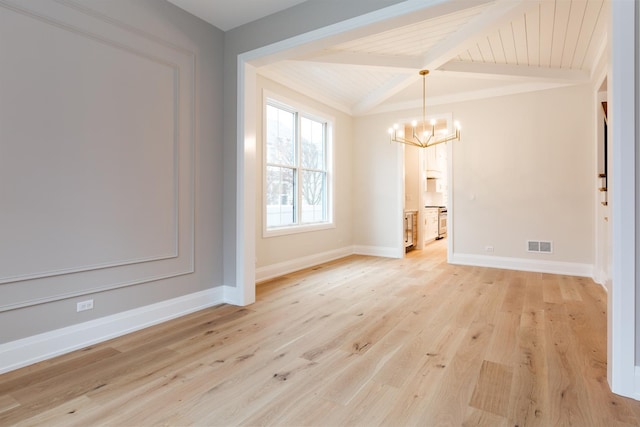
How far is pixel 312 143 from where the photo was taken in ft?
18.3

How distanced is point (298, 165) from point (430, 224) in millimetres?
4681

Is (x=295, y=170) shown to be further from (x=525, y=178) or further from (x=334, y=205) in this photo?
(x=525, y=178)

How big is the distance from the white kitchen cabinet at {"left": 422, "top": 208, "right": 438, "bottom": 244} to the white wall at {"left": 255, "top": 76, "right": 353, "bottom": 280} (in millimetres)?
2275

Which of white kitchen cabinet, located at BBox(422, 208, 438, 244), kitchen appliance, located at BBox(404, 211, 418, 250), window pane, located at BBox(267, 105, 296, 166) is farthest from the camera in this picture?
white kitchen cabinet, located at BBox(422, 208, 438, 244)

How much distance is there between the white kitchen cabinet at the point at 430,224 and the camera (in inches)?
308

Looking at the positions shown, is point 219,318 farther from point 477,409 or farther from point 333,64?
point 333,64

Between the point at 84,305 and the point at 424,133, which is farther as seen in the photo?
the point at 424,133

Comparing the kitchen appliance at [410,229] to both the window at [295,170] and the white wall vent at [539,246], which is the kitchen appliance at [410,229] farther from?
the white wall vent at [539,246]

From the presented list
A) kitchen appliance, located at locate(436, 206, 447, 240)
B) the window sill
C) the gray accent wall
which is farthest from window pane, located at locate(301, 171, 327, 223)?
kitchen appliance, located at locate(436, 206, 447, 240)

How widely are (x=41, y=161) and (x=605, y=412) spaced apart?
3608 millimetres

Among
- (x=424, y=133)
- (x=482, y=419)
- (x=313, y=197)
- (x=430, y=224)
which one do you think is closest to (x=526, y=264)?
(x=424, y=133)

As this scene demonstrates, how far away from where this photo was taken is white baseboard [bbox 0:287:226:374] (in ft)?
6.83

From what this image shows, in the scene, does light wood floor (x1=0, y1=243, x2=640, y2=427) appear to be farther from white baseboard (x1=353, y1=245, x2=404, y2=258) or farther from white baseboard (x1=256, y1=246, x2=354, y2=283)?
white baseboard (x1=353, y1=245, x2=404, y2=258)

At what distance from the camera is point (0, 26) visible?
2006 mm
